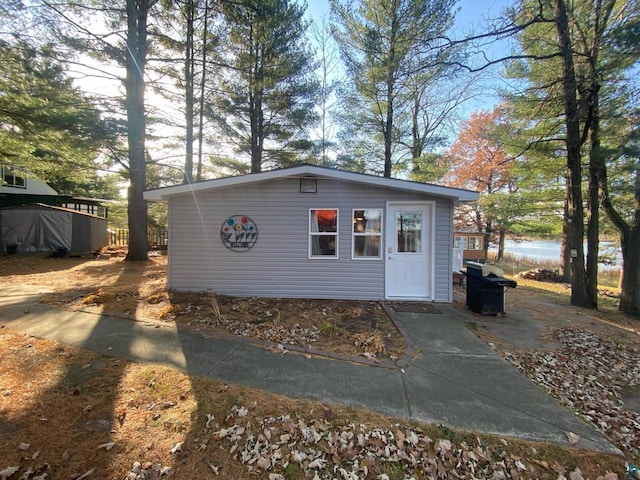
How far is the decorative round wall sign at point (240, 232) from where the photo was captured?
Answer: 21.5 ft

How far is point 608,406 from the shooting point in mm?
2990

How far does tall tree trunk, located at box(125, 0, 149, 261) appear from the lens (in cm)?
1012

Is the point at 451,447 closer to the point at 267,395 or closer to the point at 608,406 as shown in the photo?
the point at 267,395

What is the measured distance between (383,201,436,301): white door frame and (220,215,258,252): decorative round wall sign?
310 cm

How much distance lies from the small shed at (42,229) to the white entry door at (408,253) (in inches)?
563

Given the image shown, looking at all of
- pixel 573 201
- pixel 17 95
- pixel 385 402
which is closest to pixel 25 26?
pixel 17 95

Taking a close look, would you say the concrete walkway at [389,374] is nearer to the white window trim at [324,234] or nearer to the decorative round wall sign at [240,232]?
the white window trim at [324,234]

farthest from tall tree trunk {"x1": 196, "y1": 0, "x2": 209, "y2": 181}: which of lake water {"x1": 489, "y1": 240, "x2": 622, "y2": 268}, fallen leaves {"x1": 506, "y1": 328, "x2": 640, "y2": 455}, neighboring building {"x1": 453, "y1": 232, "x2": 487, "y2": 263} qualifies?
lake water {"x1": 489, "y1": 240, "x2": 622, "y2": 268}

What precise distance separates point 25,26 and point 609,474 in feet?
49.3

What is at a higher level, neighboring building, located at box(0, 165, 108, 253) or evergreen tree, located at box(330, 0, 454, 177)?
evergreen tree, located at box(330, 0, 454, 177)

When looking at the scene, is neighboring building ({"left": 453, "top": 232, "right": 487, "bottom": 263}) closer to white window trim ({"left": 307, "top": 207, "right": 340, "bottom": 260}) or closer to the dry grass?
white window trim ({"left": 307, "top": 207, "right": 340, "bottom": 260})

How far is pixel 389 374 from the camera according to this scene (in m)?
3.27

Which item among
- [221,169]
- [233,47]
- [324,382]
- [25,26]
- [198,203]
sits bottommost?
[324,382]

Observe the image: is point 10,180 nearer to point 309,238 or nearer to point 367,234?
point 309,238
